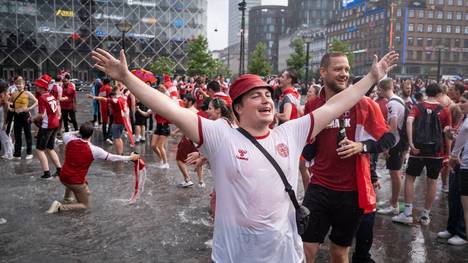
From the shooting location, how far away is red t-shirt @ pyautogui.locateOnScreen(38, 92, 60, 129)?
851cm

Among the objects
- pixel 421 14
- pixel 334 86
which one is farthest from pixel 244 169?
pixel 421 14

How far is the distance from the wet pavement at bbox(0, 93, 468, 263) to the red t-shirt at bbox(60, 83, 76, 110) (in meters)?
5.20

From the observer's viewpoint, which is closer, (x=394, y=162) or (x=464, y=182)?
(x=464, y=182)

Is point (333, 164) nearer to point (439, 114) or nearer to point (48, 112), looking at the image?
point (439, 114)

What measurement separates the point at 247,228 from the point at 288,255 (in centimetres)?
32

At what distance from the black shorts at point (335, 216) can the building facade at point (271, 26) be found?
152m

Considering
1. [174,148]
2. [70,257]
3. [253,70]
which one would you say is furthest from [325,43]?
[70,257]

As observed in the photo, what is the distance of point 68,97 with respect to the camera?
13.2 metres

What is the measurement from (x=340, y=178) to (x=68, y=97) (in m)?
11.3

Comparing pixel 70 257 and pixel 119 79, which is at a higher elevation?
pixel 119 79

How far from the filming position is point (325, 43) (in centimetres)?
12219

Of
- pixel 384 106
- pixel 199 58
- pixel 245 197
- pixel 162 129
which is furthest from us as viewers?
pixel 199 58

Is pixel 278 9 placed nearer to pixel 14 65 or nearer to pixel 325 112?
pixel 14 65

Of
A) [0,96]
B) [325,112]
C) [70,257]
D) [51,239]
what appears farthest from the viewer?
[0,96]
